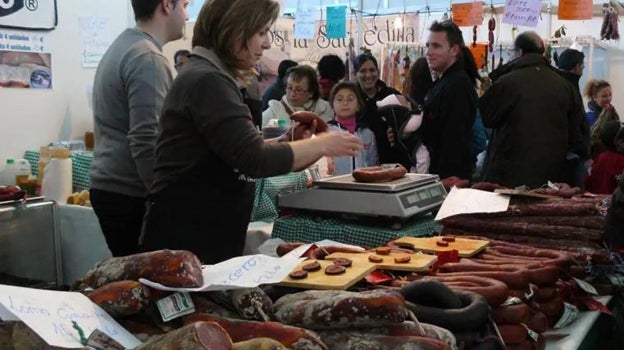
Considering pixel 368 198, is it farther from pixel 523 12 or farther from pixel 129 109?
pixel 523 12

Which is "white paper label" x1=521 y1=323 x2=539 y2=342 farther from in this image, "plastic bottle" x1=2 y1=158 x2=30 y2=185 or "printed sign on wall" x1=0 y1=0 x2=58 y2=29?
"printed sign on wall" x1=0 y1=0 x2=58 y2=29

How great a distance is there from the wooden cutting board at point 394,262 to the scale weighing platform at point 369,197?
24.4 inches

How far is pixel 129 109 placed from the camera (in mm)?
2449

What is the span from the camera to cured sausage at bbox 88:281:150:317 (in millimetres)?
1074

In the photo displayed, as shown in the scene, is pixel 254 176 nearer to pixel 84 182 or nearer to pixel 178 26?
pixel 178 26

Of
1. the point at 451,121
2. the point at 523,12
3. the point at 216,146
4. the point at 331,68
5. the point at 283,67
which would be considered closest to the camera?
the point at 216,146

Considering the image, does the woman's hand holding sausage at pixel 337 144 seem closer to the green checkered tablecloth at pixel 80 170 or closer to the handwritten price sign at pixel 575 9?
the green checkered tablecloth at pixel 80 170

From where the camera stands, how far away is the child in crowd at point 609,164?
183 inches

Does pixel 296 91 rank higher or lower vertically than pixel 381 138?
higher

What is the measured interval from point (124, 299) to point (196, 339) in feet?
0.98

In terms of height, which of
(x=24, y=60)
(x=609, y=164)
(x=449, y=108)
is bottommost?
(x=609, y=164)

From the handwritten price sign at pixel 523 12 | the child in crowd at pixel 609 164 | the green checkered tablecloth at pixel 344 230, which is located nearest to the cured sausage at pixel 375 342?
the green checkered tablecloth at pixel 344 230

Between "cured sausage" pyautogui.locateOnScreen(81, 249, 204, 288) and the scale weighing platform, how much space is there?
122cm

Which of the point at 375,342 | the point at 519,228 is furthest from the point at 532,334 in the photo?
the point at 519,228
